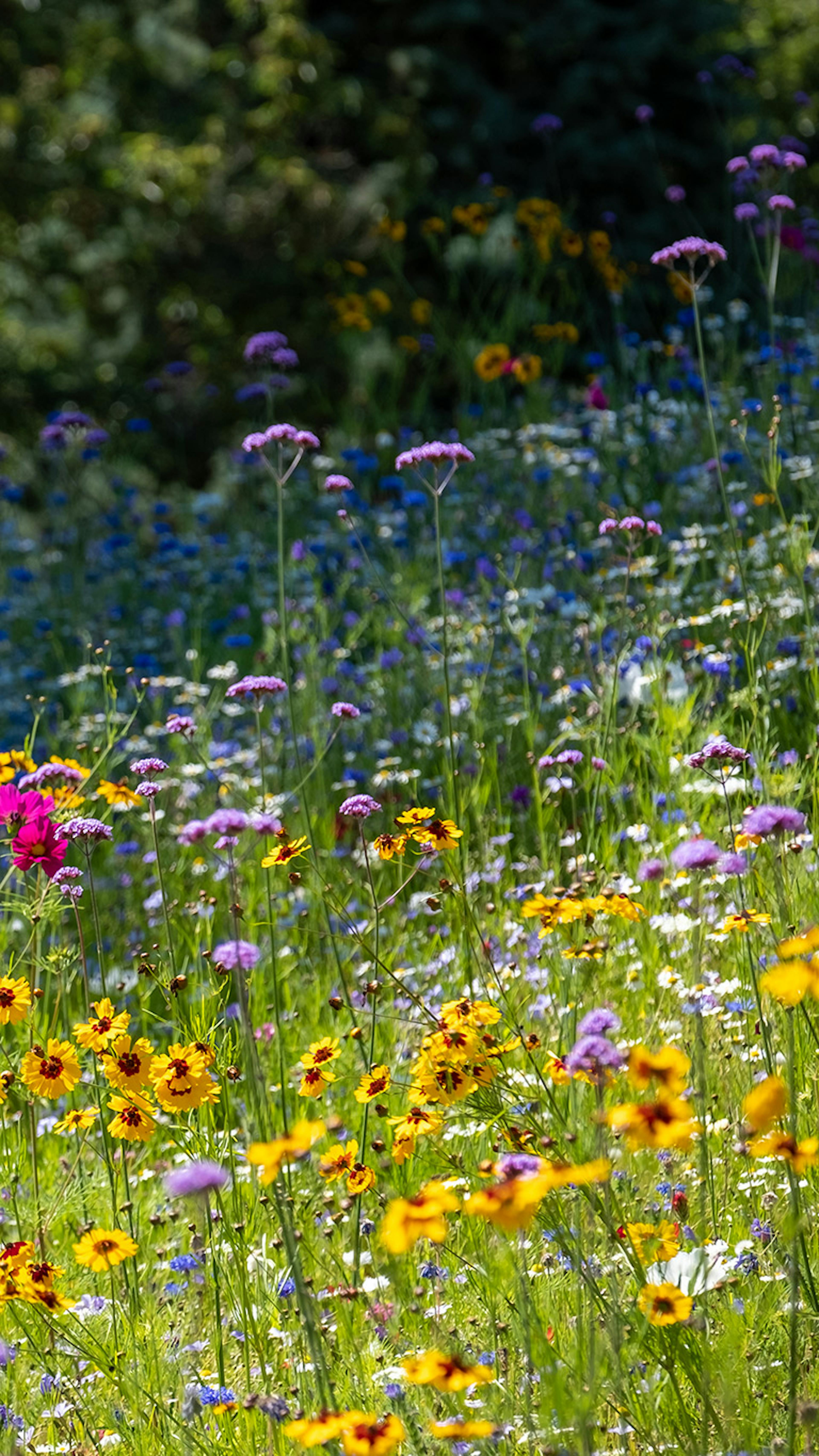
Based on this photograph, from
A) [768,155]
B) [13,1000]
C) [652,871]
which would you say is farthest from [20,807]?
[768,155]

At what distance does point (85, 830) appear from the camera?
2023 mm

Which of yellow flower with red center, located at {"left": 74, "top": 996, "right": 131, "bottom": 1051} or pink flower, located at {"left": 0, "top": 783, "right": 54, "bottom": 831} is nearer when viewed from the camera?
yellow flower with red center, located at {"left": 74, "top": 996, "right": 131, "bottom": 1051}

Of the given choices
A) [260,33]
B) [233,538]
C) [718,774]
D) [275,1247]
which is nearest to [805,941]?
[275,1247]

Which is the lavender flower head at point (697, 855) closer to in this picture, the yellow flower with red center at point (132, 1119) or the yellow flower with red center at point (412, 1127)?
the yellow flower with red center at point (412, 1127)

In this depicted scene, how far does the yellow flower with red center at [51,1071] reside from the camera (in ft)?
6.31

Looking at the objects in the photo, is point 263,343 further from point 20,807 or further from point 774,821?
point 774,821

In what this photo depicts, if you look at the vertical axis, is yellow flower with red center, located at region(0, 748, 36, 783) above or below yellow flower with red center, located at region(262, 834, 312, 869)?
above

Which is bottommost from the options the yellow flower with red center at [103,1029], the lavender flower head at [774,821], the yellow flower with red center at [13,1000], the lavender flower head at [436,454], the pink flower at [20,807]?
the lavender flower head at [774,821]

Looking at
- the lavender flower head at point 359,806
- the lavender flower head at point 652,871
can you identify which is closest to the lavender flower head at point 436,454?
the lavender flower head at point 359,806

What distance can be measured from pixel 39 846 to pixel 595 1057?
1109 millimetres

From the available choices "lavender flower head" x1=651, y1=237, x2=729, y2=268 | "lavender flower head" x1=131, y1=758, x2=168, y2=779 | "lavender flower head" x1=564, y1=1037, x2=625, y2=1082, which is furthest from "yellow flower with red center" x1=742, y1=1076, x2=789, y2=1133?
"lavender flower head" x1=651, y1=237, x2=729, y2=268

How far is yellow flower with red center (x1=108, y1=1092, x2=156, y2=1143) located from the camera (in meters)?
1.91

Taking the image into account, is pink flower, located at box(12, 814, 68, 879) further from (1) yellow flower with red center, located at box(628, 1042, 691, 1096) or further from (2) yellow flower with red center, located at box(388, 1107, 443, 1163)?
(1) yellow flower with red center, located at box(628, 1042, 691, 1096)

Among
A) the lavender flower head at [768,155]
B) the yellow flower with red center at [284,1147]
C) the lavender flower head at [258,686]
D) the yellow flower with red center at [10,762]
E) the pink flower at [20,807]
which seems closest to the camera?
the yellow flower with red center at [284,1147]
